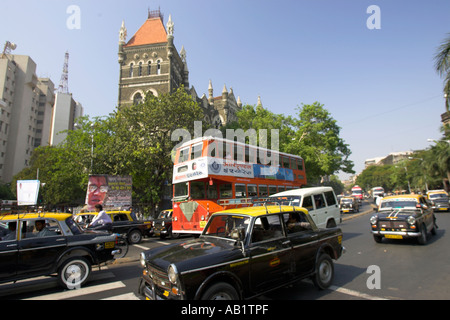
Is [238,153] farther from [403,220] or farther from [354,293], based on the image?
[354,293]

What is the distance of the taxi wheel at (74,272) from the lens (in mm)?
5805

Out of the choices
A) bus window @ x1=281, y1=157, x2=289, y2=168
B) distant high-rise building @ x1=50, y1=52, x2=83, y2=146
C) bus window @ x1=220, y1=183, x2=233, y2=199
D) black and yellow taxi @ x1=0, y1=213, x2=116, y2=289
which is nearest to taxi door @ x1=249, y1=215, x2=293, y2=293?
black and yellow taxi @ x1=0, y1=213, x2=116, y2=289

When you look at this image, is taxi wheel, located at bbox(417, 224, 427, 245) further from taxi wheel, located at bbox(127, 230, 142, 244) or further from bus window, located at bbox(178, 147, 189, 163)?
taxi wheel, located at bbox(127, 230, 142, 244)

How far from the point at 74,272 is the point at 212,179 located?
22.3ft

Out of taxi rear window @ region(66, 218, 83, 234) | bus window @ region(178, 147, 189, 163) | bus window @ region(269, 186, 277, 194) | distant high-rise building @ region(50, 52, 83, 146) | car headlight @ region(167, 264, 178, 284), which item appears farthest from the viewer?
distant high-rise building @ region(50, 52, 83, 146)

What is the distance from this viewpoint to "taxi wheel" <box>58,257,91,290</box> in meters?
5.80

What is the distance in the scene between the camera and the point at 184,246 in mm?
4582

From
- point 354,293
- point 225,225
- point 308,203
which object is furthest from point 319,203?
point 225,225

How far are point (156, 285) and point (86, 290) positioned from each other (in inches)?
115

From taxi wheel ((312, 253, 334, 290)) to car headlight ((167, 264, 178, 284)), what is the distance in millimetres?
3065

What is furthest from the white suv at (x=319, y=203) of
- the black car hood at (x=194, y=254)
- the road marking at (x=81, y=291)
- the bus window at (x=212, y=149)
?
the road marking at (x=81, y=291)

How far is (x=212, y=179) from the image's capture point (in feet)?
38.9
